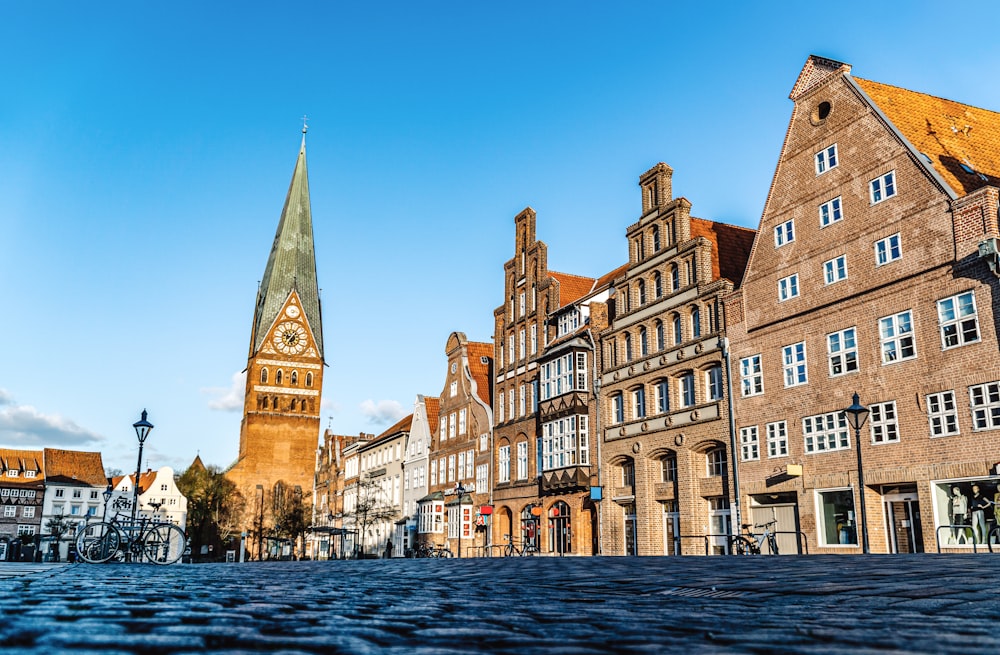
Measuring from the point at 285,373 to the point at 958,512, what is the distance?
9205 cm

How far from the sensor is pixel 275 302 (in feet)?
364

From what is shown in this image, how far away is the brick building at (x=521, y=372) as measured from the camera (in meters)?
45.8

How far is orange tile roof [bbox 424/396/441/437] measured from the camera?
60406 millimetres

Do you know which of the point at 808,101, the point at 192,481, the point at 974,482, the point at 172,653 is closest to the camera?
the point at 172,653

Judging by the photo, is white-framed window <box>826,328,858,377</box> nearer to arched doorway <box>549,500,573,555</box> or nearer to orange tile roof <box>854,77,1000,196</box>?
orange tile roof <box>854,77,1000,196</box>

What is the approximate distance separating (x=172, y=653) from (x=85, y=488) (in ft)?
380

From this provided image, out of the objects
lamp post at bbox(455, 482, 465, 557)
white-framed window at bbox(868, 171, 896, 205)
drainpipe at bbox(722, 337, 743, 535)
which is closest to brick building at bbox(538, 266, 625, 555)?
lamp post at bbox(455, 482, 465, 557)

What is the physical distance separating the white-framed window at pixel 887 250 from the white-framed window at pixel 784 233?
4.09 m

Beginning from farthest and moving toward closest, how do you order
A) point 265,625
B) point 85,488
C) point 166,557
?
1. point 85,488
2. point 166,557
3. point 265,625

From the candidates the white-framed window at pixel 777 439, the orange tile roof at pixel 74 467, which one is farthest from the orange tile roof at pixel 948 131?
the orange tile roof at pixel 74 467

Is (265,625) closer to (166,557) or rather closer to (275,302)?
→ (166,557)

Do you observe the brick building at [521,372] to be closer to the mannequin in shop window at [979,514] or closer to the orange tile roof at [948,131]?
the orange tile roof at [948,131]

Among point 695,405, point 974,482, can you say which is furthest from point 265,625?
point 695,405

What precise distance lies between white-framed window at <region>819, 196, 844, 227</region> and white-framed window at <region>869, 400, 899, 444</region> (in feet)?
21.7
